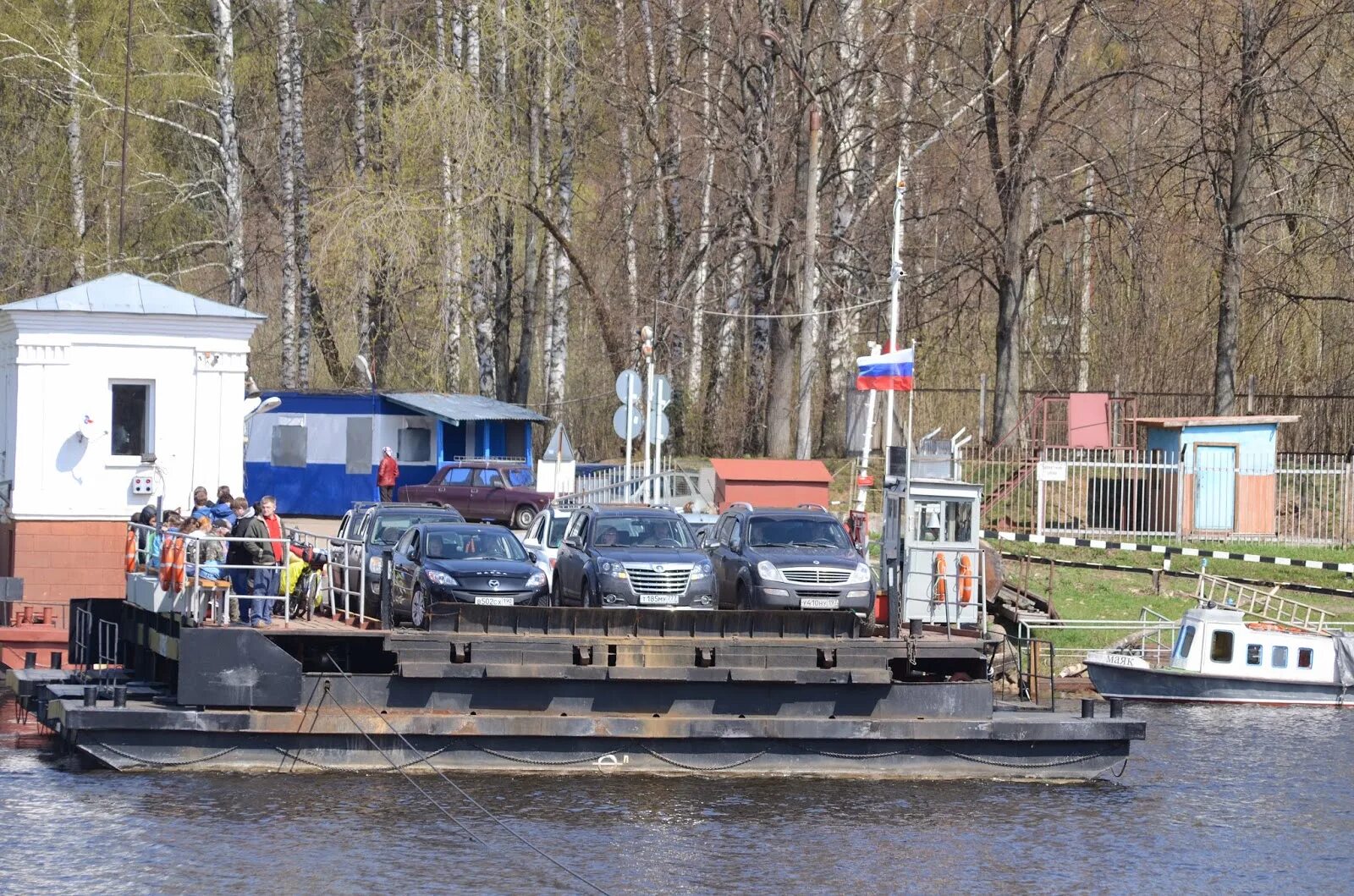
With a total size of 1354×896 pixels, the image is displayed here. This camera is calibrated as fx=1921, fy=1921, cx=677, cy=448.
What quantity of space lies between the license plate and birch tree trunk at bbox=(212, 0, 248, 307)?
87.8 feet

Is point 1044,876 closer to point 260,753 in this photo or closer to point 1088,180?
point 260,753

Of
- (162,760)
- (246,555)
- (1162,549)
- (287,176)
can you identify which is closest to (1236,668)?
(1162,549)

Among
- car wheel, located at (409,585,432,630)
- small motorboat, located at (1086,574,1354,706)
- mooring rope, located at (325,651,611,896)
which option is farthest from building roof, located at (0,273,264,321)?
small motorboat, located at (1086,574,1354,706)

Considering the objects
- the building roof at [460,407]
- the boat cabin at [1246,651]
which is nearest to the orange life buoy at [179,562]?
the boat cabin at [1246,651]

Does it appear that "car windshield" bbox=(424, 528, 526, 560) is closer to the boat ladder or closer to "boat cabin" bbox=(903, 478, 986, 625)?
"boat cabin" bbox=(903, 478, 986, 625)

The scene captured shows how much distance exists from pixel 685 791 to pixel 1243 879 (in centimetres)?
601

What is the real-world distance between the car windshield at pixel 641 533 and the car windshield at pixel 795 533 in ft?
3.14

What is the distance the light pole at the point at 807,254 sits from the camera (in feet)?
123

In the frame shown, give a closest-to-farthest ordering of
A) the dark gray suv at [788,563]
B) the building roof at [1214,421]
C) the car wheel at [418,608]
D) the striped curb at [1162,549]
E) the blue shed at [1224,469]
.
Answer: the car wheel at [418,608] < the dark gray suv at [788,563] < the striped curb at [1162,549] < the blue shed at [1224,469] < the building roof at [1214,421]

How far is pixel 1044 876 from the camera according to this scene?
18.0 metres

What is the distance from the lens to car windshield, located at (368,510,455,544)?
26.6m

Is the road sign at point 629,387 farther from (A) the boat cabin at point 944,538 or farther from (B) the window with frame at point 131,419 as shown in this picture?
(B) the window with frame at point 131,419

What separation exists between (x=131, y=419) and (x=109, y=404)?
15.2 inches

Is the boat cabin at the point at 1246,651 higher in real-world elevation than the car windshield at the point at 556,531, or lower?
lower
